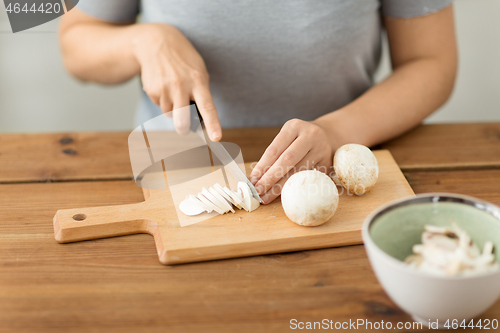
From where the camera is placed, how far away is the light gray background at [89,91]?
2736mm

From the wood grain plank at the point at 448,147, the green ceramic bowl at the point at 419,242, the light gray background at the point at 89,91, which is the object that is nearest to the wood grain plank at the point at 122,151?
the wood grain plank at the point at 448,147

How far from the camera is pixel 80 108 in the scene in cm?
285

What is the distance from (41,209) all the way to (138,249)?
0.86ft

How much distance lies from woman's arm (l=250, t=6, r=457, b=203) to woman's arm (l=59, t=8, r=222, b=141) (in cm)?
15

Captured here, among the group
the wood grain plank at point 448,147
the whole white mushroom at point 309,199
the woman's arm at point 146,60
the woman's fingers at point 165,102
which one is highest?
the woman's arm at point 146,60

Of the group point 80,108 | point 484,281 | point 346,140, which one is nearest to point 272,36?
point 346,140

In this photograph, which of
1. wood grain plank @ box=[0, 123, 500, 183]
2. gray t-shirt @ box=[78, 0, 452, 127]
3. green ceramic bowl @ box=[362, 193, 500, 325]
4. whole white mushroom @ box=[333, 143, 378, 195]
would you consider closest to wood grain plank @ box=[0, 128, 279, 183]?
wood grain plank @ box=[0, 123, 500, 183]

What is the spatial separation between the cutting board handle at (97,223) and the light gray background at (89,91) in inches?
82.8

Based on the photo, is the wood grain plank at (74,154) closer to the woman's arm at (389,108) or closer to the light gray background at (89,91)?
the woman's arm at (389,108)

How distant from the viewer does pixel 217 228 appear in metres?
0.78

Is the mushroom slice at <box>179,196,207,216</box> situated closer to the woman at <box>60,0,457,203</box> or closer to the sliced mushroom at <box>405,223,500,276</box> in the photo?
the woman at <box>60,0,457,203</box>

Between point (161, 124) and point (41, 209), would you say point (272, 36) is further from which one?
point (41, 209)

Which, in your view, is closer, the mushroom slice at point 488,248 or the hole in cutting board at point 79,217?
the mushroom slice at point 488,248

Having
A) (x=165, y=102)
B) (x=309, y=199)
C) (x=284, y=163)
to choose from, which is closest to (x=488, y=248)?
(x=309, y=199)
